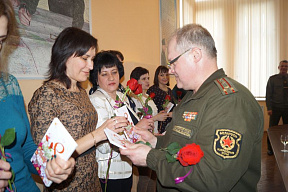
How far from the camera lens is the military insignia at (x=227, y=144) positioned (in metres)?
1.12

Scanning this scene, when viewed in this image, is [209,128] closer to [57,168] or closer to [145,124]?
[57,168]

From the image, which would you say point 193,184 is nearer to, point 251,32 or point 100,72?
point 100,72

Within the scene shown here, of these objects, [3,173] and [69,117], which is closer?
[3,173]

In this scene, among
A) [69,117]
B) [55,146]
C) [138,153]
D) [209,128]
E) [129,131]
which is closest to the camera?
[55,146]

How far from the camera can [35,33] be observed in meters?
2.34

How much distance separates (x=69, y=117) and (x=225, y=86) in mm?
968

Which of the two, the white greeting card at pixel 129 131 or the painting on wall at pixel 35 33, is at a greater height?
the painting on wall at pixel 35 33

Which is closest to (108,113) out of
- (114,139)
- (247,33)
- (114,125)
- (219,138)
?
(114,125)

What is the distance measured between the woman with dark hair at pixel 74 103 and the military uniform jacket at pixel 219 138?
1.67ft

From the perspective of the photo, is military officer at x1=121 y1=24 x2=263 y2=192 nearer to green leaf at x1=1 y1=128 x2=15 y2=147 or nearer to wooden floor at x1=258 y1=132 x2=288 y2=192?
green leaf at x1=1 y1=128 x2=15 y2=147

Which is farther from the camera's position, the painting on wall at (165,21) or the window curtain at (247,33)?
the window curtain at (247,33)

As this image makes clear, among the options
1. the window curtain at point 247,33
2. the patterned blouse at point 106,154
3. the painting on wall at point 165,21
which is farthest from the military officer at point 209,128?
the window curtain at point 247,33

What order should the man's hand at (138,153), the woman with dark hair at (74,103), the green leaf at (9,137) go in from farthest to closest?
the woman with dark hair at (74,103) < the man's hand at (138,153) < the green leaf at (9,137)

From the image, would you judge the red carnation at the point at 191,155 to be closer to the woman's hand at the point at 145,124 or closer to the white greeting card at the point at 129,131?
the white greeting card at the point at 129,131
